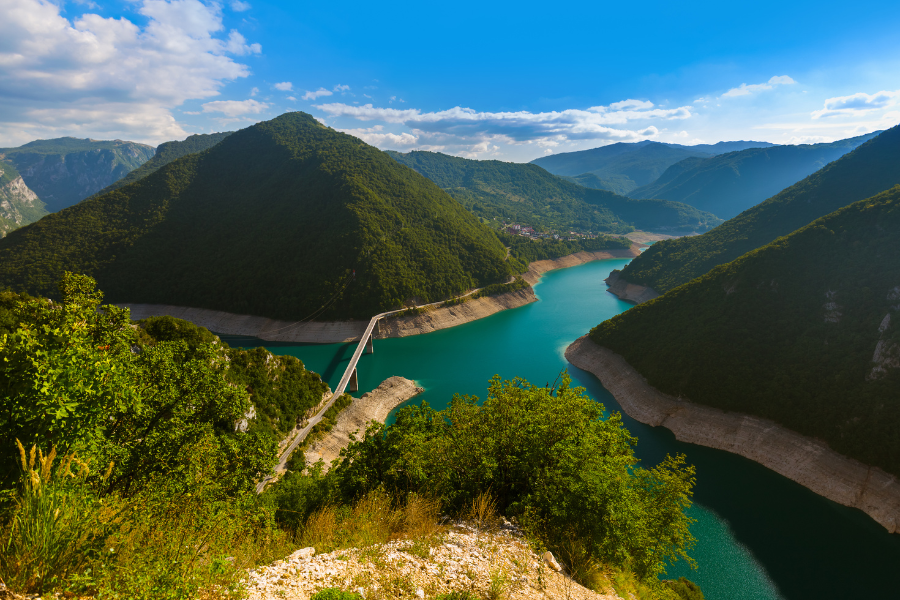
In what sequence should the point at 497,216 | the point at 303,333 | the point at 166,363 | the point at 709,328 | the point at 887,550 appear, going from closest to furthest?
the point at 166,363 < the point at 887,550 < the point at 709,328 < the point at 303,333 < the point at 497,216

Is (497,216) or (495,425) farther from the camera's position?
(497,216)

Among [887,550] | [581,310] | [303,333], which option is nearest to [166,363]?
[887,550]

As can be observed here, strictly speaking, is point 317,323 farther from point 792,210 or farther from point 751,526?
point 792,210

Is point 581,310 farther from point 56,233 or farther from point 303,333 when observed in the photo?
point 56,233

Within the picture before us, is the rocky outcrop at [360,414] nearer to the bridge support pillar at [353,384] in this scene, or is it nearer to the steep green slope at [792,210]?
the bridge support pillar at [353,384]

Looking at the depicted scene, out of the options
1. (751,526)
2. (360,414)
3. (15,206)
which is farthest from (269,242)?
(15,206)

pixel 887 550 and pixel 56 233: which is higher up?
pixel 56 233

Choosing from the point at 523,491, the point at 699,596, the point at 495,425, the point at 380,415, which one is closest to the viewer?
the point at 523,491
